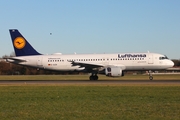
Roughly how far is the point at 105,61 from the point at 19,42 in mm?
12906

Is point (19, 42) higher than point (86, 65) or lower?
higher

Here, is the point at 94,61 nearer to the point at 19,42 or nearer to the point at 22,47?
the point at 22,47

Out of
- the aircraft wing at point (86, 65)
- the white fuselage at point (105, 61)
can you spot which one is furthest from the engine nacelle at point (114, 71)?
the aircraft wing at point (86, 65)

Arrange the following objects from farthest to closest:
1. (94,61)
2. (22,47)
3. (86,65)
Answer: (22,47), (94,61), (86,65)

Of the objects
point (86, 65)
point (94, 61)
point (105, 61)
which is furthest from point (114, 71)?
point (94, 61)

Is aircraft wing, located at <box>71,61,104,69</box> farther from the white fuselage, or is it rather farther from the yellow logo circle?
the yellow logo circle

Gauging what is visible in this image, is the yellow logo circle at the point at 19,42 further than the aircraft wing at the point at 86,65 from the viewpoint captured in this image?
Yes

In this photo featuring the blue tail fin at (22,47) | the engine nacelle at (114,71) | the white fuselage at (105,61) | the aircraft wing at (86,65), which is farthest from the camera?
the blue tail fin at (22,47)

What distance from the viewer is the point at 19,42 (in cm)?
4797

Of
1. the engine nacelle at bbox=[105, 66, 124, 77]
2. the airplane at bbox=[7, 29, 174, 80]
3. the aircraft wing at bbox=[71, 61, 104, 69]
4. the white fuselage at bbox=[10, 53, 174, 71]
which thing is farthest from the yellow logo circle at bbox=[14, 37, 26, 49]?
the engine nacelle at bbox=[105, 66, 124, 77]

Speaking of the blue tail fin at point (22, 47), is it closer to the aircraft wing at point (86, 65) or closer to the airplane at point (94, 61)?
the airplane at point (94, 61)

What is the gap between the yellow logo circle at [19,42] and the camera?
47.7 meters

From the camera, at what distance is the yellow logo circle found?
47.7 metres
